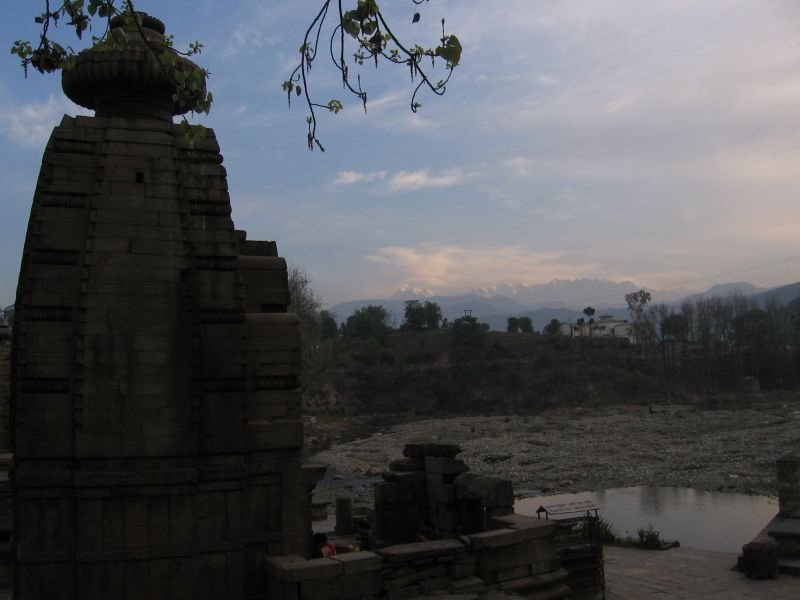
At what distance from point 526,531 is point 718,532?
1271cm

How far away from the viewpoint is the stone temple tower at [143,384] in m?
7.43

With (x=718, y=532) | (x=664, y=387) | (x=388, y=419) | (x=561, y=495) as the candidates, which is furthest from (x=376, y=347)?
(x=718, y=532)

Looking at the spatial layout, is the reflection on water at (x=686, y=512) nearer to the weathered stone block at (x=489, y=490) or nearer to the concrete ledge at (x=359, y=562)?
the weathered stone block at (x=489, y=490)

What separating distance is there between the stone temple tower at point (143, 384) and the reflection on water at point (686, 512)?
1309cm

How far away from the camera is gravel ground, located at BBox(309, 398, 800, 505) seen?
94.7ft

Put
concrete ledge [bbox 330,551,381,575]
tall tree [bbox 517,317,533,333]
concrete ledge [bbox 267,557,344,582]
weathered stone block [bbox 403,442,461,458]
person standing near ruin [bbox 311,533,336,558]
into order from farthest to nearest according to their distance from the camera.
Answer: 1. tall tree [bbox 517,317,533,333]
2. weathered stone block [bbox 403,442,461,458]
3. person standing near ruin [bbox 311,533,336,558]
4. concrete ledge [bbox 330,551,381,575]
5. concrete ledge [bbox 267,557,344,582]

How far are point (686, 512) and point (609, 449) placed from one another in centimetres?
1596

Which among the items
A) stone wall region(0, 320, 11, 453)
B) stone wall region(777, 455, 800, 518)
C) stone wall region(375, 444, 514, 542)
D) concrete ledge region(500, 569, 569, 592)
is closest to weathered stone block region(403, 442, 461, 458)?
stone wall region(375, 444, 514, 542)

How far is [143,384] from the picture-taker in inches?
299

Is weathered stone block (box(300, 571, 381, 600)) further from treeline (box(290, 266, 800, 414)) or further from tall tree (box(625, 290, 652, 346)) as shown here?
tall tree (box(625, 290, 652, 346))

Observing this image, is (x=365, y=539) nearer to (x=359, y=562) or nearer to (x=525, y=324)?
(x=359, y=562)

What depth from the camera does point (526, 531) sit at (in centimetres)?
889

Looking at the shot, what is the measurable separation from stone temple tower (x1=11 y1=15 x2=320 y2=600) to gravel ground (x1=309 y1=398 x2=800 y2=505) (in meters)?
17.2

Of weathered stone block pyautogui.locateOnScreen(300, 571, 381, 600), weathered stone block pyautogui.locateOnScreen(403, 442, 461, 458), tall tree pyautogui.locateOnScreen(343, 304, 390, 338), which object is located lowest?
weathered stone block pyautogui.locateOnScreen(300, 571, 381, 600)
